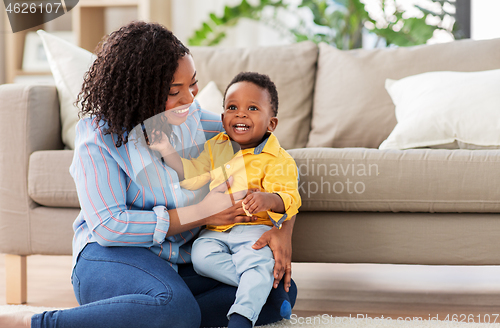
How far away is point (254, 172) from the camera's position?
1150 millimetres

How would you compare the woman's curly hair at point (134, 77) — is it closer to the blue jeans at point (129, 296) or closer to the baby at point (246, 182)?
the baby at point (246, 182)

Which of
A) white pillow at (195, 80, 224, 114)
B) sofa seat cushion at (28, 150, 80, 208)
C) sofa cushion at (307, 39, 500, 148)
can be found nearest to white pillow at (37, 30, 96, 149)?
sofa seat cushion at (28, 150, 80, 208)

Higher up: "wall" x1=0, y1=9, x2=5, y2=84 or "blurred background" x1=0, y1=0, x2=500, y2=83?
"blurred background" x1=0, y1=0, x2=500, y2=83

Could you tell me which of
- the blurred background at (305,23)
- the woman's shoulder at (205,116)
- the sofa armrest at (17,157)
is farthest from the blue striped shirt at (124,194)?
the blurred background at (305,23)

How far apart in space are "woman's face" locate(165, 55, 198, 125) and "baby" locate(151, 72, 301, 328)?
94 mm

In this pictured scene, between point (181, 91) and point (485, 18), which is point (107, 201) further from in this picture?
point (485, 18)

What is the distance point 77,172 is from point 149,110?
8.2 inches

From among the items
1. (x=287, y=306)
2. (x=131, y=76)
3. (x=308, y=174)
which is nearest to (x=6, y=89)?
(x=131, y=76)

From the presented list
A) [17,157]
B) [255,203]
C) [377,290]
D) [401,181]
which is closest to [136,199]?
[255,203]

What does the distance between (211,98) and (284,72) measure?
1.09ft

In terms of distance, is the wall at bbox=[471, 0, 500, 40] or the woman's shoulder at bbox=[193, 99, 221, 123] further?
the wall at bbox=[471, 0, 500, 40]

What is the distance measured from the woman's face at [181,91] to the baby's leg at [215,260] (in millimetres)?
316

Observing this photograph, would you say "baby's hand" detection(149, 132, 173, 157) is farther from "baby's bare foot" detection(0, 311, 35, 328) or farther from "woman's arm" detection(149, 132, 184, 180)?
"baby's bare foot" detection(0, 311, 35, 328)

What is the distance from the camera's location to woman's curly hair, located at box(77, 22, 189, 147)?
98 centimetres
